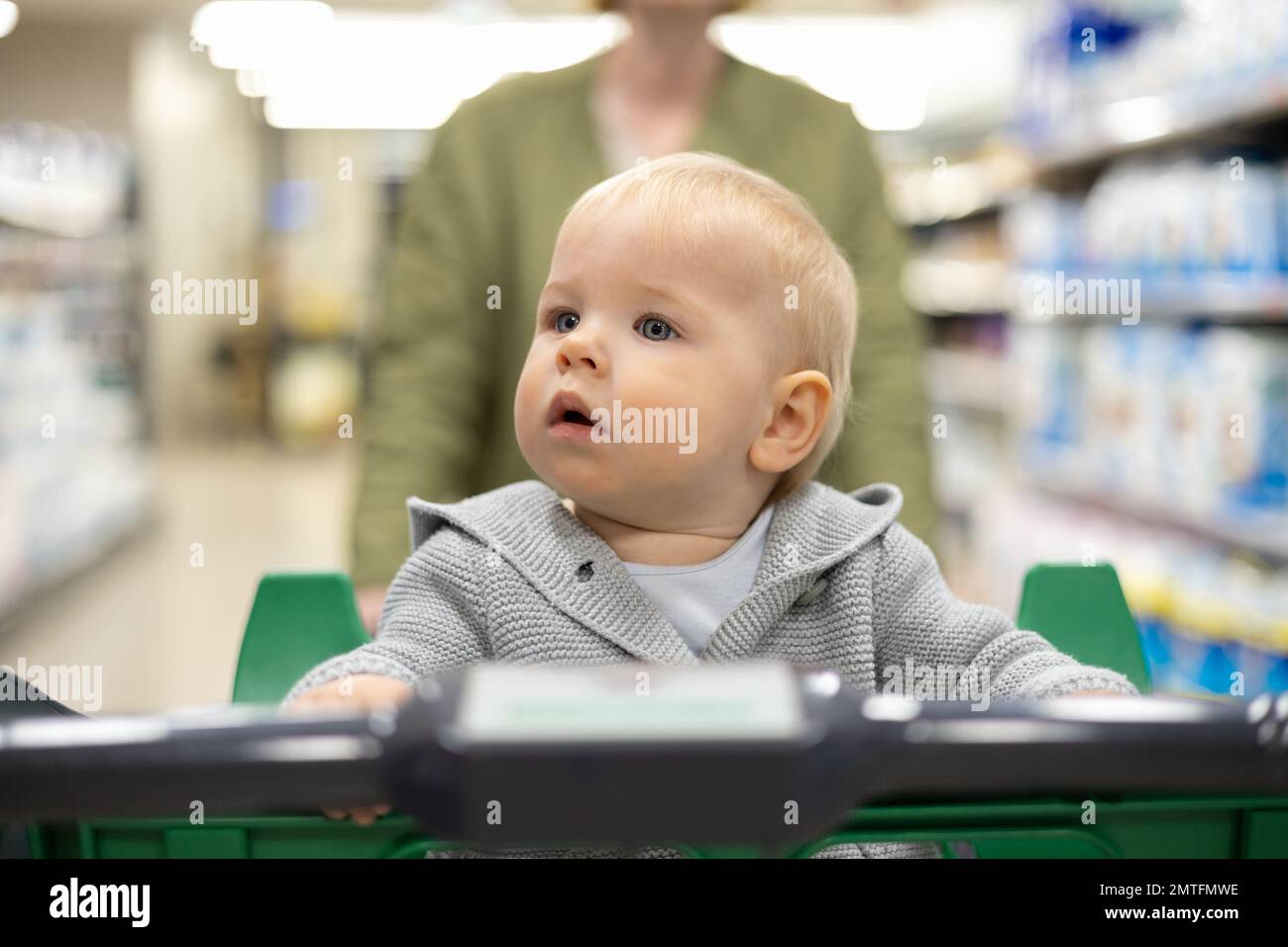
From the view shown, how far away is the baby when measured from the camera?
1.06 meters

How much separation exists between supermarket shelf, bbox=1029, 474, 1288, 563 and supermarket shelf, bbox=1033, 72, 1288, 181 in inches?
36.9

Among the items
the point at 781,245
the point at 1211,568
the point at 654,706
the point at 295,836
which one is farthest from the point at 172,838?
the point at 1211,568

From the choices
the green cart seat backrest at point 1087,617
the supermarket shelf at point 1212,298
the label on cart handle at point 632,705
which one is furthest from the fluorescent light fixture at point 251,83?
the label on cart handle at point 632,705

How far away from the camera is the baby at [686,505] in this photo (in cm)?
106

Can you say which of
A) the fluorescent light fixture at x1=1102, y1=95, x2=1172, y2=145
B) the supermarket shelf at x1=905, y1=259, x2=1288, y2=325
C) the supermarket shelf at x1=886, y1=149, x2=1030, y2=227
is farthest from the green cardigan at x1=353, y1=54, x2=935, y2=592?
the supermarket shelf at x1=886, y1=149, x2=1030, y2=227

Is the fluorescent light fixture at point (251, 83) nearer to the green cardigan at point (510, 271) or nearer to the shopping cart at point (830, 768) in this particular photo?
the green cardigan at point (510, 271)

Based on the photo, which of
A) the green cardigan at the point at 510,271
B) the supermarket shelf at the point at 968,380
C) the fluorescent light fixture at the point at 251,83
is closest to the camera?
the green cardigan at the point at 510,271

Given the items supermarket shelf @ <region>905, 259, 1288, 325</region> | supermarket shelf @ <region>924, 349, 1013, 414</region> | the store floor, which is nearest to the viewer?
supermarket shelf @ <region>905, 259, 1288, 325</region>

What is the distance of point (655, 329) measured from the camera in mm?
1070

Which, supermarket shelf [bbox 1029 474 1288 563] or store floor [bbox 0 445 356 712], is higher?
supermarket shelf [bbox 1029 474 1288 563]

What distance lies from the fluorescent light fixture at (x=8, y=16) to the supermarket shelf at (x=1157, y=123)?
6112 mm

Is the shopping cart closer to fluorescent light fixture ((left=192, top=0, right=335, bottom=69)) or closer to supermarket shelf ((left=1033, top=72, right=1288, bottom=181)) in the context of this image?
supermarket shelf ((left=1033, top=72, right=1288, bottom=181))
